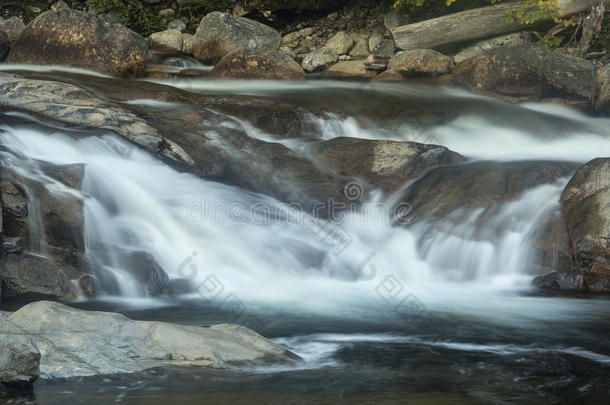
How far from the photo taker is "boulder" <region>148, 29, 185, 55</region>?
48.3 ft

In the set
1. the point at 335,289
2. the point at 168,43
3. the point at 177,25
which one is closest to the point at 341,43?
the point at 168,43

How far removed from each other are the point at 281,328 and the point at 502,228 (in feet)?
9.58

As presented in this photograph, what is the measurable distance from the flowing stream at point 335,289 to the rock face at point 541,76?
2.47 m

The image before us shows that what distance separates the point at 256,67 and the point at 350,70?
9.07ft

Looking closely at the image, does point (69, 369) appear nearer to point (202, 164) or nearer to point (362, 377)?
point (362, 377)

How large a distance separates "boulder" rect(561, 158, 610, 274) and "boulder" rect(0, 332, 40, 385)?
15.7ft

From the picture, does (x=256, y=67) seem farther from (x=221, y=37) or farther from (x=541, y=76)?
(x=541, y=76)

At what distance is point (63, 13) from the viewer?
38.4ft

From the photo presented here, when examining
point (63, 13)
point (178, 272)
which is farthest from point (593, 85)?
point (63, 13)

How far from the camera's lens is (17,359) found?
321cm

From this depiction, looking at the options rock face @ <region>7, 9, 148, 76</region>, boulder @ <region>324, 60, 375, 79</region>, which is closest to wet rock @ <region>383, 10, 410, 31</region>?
boulder @ <region>324, 60, 375, 79</region>

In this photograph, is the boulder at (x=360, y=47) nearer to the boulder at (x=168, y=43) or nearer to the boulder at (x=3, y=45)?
the boulder at (x=168, y=43)

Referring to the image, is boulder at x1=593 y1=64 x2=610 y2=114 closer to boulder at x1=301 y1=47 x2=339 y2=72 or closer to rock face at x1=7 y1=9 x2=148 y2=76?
boulder at x1=301 y1=47 x2=339 y2=72

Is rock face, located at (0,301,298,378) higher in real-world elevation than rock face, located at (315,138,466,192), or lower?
lower
